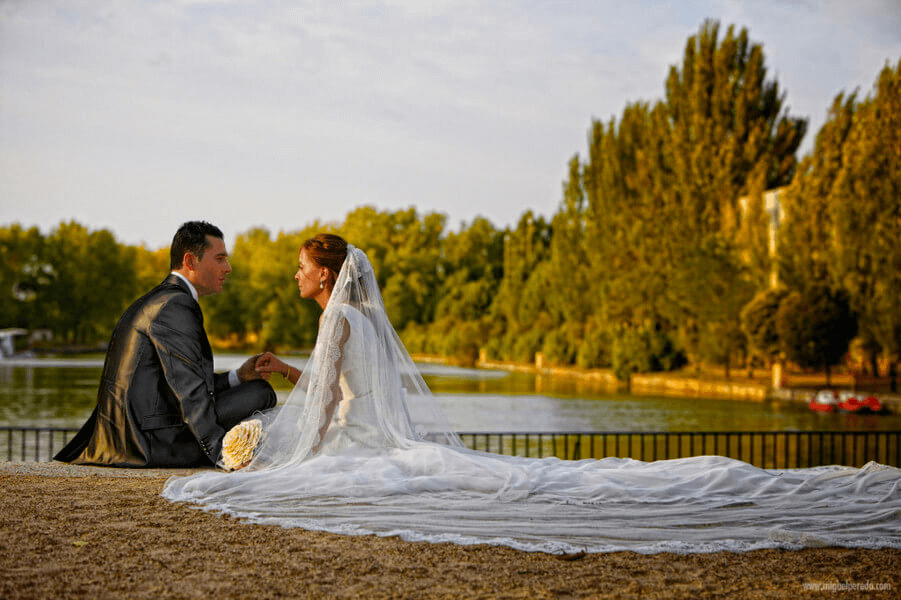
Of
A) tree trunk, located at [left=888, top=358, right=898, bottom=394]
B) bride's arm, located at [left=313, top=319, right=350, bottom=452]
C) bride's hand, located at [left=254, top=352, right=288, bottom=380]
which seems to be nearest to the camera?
bride's arm, located at [left=313, top=319, right=350, bottom=452]

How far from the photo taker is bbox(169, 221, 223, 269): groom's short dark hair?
18.7 feet

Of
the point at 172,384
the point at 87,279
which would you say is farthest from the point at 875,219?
the point at 87,279

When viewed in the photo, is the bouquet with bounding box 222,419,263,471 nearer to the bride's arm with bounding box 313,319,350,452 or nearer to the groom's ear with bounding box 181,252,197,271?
the bride's arm with bounding box 313,319,350,452

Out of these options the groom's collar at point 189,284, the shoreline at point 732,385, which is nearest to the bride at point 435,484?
the groom's collar at point 189,284

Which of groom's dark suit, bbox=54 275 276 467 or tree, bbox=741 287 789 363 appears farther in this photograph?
tree, bbox=741 287 789 363

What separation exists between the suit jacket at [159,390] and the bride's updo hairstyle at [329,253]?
2.63 feet

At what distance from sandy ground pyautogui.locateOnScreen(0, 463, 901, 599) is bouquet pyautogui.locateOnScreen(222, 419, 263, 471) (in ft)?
2.96

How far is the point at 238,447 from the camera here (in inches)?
213

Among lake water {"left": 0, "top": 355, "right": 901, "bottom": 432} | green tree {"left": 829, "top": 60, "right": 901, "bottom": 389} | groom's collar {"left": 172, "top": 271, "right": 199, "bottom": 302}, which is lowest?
lake water {"left": 0, "top": 355, "right": 901, "bottom": 432}

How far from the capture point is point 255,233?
8919 centimetres

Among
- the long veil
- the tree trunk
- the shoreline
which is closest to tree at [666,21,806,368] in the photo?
the shoreline

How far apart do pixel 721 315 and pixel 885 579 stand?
1182 inches

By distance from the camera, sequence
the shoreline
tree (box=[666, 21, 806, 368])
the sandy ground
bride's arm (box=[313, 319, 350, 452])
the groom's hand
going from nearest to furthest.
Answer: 1. the sandy ground
2. bride's arm (box=[313, 319, 350, 452])
3. the groom's hand
4. the shoreline
5. tree (box=[666, 21, 806, 368])

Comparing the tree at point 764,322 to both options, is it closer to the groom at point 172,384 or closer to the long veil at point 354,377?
the long veil at point 354,377
